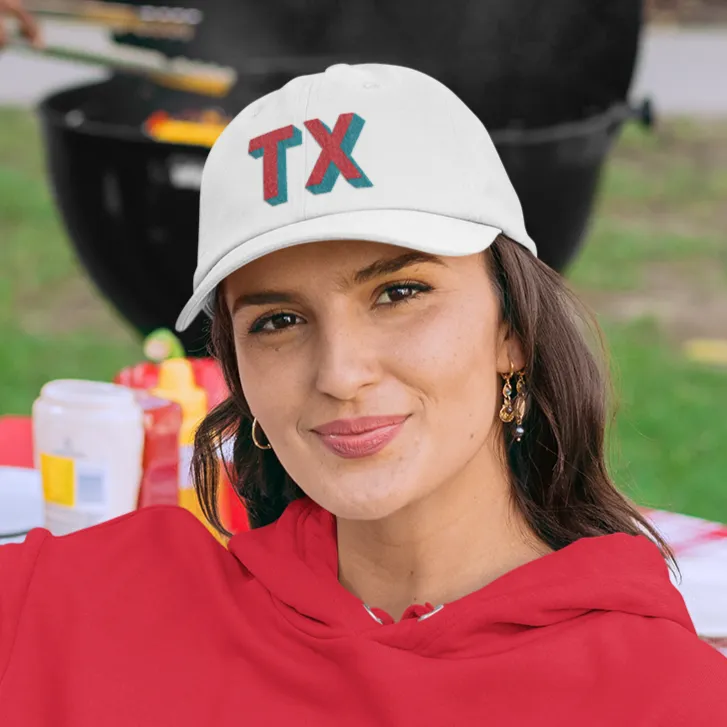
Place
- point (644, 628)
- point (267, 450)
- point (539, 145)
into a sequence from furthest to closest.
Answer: point (539, 145)
point (267, 450)
point (644, 628)

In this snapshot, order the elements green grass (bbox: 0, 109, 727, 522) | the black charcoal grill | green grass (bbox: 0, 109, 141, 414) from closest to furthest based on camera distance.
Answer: the black charcoal grill
green grass (bbox: 0, 109, 727, 522)
green grass (bbox: 0, 109, 141, 414)

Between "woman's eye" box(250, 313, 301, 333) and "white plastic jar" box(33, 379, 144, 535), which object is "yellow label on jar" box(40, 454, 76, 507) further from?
"woman's eye" box(250, 313, 301, 333)

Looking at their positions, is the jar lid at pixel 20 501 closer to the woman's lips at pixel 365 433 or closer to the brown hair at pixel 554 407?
the brown hair at pixel 554 407

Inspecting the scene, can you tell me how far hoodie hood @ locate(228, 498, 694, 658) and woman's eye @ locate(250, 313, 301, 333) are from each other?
332 millimetres

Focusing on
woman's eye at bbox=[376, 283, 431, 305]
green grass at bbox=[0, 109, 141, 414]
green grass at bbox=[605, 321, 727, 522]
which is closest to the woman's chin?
woman's eye at bbox=[376, 283, 431, 305]

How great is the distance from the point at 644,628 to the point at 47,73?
9.71m

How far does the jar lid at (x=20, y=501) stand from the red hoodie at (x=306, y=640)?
1.03ft

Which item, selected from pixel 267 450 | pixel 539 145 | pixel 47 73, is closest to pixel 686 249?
pixel 539 145

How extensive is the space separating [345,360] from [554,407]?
355 mm

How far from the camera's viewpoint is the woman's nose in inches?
55.1

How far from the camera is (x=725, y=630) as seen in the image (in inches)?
71.5

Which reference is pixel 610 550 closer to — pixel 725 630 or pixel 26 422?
pixel 725 630

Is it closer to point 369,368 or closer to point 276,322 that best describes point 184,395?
point 276,322

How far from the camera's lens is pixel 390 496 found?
1.43 metres
